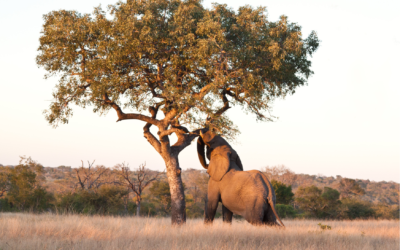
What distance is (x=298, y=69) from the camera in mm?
15922

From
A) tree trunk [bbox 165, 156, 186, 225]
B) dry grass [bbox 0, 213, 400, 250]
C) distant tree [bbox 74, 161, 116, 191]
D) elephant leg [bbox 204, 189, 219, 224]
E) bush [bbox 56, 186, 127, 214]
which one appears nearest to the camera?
dry grass [bbox 0, 213, 400, 250]

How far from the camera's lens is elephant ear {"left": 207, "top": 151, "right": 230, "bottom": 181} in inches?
545

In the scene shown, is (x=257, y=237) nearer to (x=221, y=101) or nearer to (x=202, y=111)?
(x=202, y=111)

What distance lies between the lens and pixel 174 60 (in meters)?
13.7

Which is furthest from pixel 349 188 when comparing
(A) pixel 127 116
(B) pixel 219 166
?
(A) pixel 127 116

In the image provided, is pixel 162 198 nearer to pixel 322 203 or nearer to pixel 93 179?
pixel 322 203

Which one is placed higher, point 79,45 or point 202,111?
point 79,45

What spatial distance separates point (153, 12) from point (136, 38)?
130cm

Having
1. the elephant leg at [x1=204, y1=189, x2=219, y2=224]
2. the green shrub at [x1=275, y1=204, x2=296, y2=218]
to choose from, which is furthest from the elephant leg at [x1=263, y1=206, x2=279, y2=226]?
the green shrub at [x1=275, y1=204, x2=296, y2=218]

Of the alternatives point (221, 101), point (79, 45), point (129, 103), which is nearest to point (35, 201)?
point (129, 103)

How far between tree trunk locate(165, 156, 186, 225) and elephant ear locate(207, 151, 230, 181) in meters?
1.66

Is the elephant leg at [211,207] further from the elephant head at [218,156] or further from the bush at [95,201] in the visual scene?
the bush at [95,201]

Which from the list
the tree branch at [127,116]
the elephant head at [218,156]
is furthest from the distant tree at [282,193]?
the tree branch at [127,116]

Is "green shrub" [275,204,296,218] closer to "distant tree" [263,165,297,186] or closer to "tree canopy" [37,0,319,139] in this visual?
"tree canopy" [37,0,319,139]
